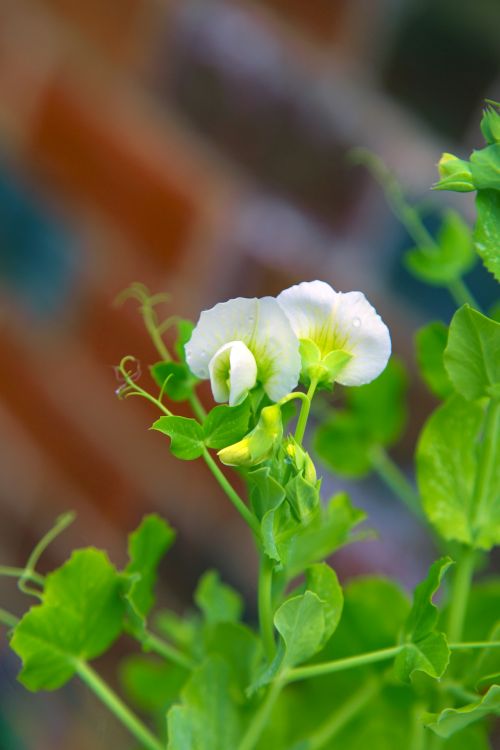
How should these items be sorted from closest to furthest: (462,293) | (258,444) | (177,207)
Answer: (258,444) → (462,293) → (177,207)

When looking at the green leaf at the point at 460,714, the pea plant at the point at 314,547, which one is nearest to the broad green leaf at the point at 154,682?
the pea plant at the point at 314,547

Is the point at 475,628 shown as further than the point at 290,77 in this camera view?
No

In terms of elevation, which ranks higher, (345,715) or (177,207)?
(177,207)

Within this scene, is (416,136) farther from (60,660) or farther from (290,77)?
(60,660)

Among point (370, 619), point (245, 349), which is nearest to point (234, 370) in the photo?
point (245, 349)

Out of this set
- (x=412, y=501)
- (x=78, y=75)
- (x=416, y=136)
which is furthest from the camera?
(x=78, y=75)

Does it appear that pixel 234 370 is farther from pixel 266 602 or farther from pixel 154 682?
pixel 154 682

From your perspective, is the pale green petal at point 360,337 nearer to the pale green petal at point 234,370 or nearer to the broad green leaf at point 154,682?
the pale green petal at point 234,370

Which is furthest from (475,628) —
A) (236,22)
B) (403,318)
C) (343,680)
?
(236,22)
